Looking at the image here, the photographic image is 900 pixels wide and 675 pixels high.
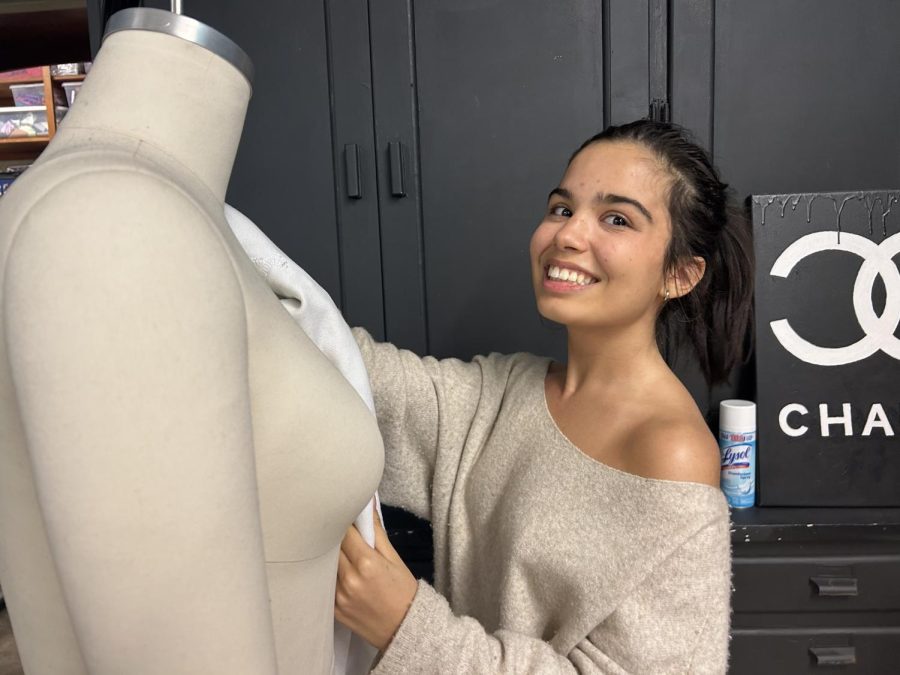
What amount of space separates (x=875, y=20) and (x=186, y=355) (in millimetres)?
1585

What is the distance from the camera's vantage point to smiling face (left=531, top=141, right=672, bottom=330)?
3.17ft

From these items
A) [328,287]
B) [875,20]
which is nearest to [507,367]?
[328,287]

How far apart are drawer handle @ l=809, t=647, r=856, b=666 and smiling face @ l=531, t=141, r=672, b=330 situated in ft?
2.58

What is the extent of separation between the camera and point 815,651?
4.30ft

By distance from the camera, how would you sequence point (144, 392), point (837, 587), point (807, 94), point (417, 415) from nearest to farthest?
point (144, 392) < point (417, 415) < point (837, 587) < point (807, 94)

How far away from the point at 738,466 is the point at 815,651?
360 millimetres

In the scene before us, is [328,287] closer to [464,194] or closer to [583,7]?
[464,194]

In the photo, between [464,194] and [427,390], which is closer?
[427,390]

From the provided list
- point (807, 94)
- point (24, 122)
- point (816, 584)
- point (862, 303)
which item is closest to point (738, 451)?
point (816, 584)

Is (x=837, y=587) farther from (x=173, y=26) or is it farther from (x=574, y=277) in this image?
(x=173, y=26)

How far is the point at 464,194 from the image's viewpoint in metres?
1.51

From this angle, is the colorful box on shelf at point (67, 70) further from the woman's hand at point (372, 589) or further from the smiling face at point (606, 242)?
the woman's hand at point (372, 589)

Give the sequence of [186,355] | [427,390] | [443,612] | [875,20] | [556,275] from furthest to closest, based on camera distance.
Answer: [875,20], [427,390], [556,275], [443,612], [186,355]

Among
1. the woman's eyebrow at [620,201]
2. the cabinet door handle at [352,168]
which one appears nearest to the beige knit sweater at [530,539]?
the woman's eyebrow at [620,201]
